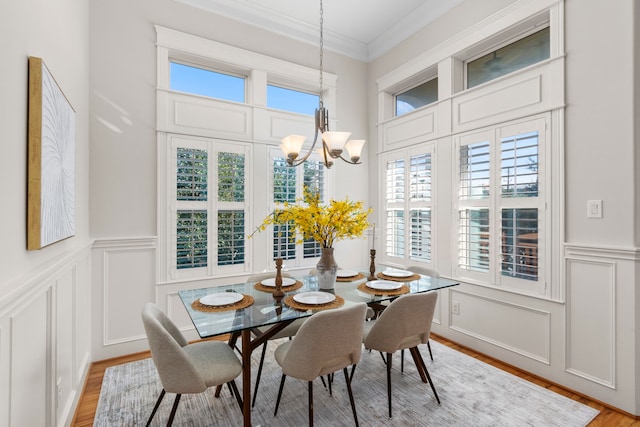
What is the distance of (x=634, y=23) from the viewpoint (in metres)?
2.09

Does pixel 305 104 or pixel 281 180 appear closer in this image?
pixel 281 180

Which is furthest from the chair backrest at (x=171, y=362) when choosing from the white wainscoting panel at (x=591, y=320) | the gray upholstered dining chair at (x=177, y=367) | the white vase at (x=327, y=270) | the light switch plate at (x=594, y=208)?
the light switch plate at (x=594, y=208)

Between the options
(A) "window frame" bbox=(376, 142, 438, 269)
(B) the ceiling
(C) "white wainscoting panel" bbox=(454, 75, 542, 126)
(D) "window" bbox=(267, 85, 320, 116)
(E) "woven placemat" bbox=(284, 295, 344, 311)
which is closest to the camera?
(E) "woven placemat" bbox=(284, 295, 344, 311)

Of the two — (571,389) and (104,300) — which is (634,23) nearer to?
(571,389)

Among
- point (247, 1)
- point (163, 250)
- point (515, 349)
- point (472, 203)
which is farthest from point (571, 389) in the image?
point (247, 1)

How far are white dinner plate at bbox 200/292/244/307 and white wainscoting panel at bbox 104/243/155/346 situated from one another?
4.26 ft

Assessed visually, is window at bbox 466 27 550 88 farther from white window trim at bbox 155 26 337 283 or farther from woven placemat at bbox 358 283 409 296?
woven placemat at bbox 358 283 409 296

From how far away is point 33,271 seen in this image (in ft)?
4.35

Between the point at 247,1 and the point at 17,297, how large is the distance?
11.2ft

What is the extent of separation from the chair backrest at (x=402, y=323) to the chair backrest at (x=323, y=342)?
0.92 ft

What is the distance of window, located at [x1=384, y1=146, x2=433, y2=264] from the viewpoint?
3.57m

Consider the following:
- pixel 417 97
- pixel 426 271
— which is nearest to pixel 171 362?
pixel 426 271

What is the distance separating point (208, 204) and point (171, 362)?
6.34 feet

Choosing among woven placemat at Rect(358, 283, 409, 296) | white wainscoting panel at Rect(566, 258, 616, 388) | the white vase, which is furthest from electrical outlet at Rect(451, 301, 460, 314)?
the white vase
